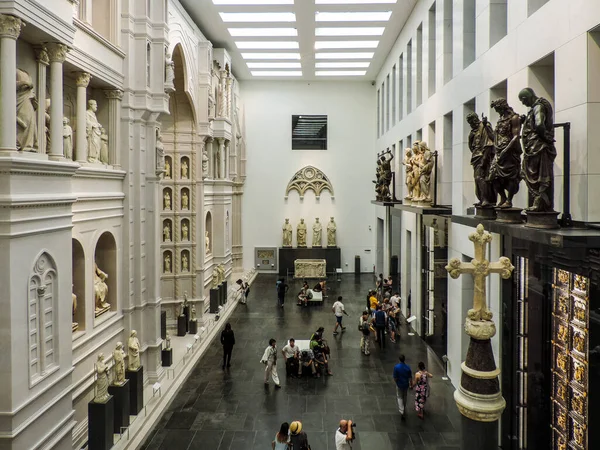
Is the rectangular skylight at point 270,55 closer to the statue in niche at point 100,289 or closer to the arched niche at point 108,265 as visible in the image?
the arched niche at point 108,265

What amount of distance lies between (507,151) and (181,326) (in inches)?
469

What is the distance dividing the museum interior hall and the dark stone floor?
67mm

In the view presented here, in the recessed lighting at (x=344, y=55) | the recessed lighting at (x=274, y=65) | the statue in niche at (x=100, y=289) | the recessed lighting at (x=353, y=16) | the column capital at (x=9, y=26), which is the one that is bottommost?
the statue in niche at (x=100, y=289)

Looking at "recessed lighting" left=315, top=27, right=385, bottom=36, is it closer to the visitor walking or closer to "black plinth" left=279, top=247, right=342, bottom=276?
"black plinth" left=279, top=247, right=342, bottom=276

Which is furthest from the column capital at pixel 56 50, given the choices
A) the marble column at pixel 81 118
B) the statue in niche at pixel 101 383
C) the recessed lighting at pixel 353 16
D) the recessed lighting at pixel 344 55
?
the recessed lighting at pixel 344 55

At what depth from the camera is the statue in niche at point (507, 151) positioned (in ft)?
21.8

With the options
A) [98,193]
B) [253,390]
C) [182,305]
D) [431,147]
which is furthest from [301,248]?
[98,193]

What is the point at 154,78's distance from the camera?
11.9 metres

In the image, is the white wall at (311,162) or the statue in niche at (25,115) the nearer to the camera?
the statue in niche at (25,115)

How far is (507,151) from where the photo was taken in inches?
265

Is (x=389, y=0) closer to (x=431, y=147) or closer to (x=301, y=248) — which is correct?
(x=431, y=147)

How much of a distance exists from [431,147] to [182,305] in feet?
31.4

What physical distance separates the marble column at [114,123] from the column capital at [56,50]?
11.3 ft

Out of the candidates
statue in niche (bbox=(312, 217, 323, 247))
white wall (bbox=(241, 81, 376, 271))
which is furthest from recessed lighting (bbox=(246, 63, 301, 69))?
statue in niche (bbox=(312, 217, 323, 247))
